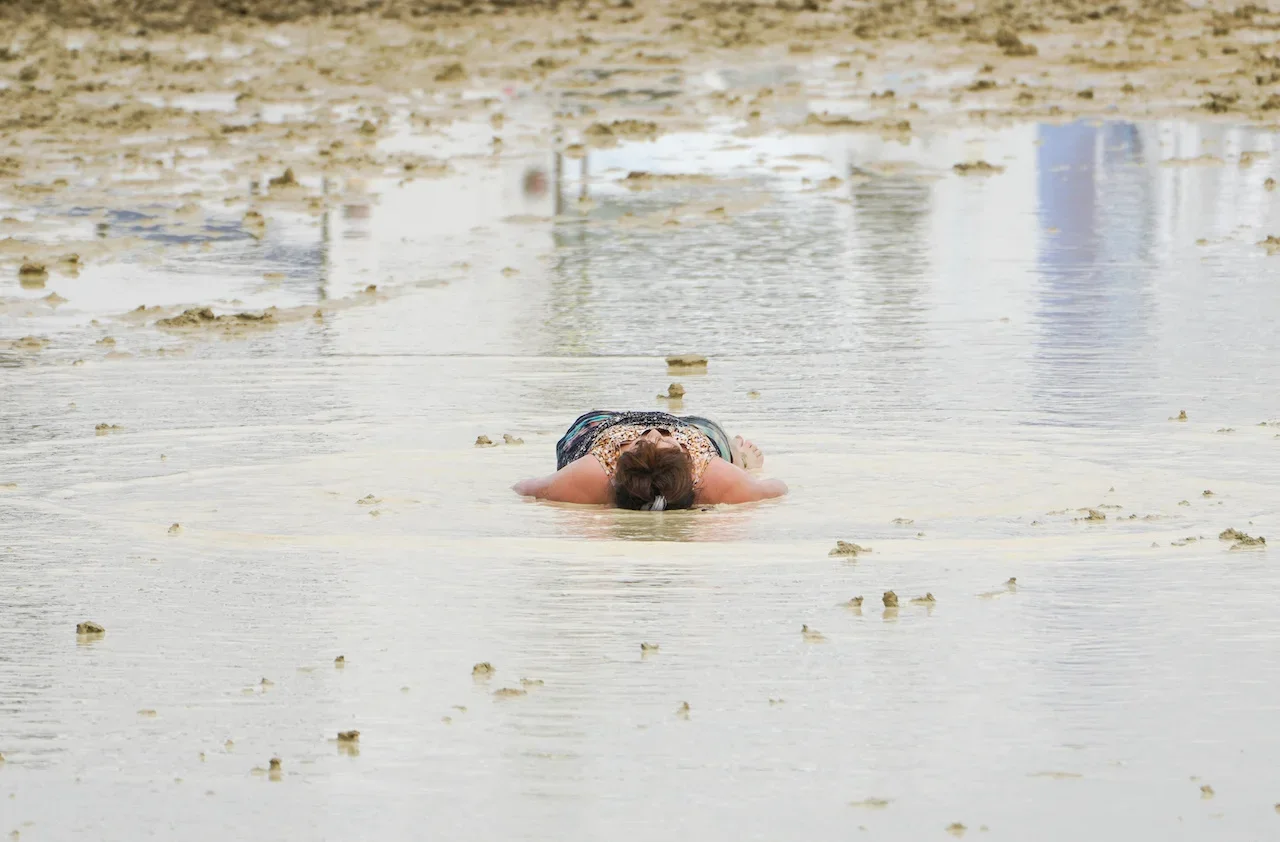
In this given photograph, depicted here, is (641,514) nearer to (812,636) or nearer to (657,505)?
(657,505)

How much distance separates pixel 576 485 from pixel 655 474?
29 centimetres

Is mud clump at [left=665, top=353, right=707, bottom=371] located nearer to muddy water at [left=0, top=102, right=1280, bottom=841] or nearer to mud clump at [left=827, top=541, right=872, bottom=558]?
muddy water at [left=0, top=102, right=1280, bottom=841]

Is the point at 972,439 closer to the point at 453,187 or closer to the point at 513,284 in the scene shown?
the point at 513,284

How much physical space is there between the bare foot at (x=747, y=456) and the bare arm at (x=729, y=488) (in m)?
0.42

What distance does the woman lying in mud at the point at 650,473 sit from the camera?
838 centimetres

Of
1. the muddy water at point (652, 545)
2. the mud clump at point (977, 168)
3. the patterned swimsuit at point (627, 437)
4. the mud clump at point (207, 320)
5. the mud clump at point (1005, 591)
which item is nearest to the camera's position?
the muddy water at point (652, 545)

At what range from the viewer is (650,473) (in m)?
8.38

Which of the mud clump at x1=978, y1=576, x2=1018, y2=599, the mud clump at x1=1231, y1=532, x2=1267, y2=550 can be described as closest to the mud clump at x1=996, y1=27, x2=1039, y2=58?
the mud clump at x1=1231, y1=532, x2=1267, y2=550

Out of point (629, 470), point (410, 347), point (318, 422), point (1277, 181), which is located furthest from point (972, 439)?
point (1277, 181)

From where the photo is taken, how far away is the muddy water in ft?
17.3

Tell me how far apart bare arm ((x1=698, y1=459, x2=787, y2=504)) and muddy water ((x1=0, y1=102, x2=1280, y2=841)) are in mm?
150

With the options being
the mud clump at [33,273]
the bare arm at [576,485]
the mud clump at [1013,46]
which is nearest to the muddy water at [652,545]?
the bare arm at [576,485]

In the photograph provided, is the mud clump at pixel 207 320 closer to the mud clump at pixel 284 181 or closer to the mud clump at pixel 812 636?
the mud clump at pixel 284 181

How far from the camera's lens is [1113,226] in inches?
614
